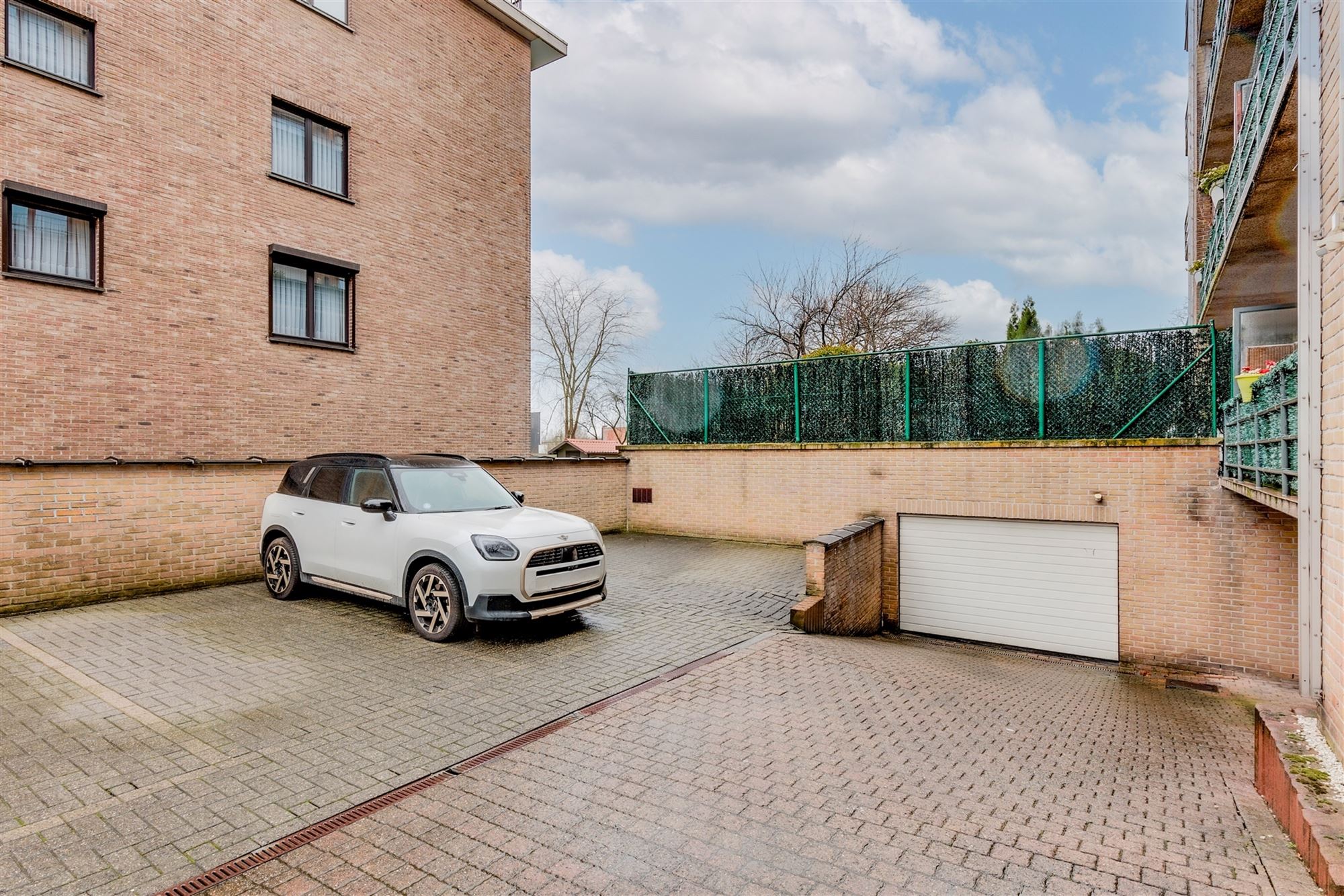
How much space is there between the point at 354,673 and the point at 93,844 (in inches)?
97.4

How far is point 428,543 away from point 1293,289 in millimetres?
11758

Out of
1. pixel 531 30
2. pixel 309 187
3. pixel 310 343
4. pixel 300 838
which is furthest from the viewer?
pixel 531 30

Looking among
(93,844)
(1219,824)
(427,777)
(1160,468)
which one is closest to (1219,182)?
(1160,468)

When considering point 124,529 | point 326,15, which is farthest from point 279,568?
point 326,15

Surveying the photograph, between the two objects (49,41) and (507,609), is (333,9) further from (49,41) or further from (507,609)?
(507,609)

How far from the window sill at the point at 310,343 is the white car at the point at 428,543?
3.86 meters

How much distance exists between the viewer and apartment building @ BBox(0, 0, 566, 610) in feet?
28.5

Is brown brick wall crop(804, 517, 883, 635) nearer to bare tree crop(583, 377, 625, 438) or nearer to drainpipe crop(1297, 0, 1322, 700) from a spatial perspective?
drainpipe crop(1297, 0, 1322, 700)

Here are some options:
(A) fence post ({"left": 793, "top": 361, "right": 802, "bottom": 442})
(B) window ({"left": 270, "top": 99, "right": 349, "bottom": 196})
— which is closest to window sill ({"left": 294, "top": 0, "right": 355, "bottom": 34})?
(B) window ({"left": 270, "top": 99, "right": 349, "bottom": 196})

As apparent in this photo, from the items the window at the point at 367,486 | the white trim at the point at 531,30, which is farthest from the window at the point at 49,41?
the white trim at the point at 531,30

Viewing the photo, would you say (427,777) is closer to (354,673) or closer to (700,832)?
(700,832)

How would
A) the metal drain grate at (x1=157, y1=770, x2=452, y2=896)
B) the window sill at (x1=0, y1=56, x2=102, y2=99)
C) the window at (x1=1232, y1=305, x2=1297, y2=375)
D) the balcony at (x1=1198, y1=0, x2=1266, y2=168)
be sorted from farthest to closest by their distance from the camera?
the window at (x1=1232, y1=305, x2=1297, y2=375)
the balcony at (x1=1198, y1=0, x2=1266, y2=168)
the window sill at (x1=0, y1=56, x2=102, y2=99)
the metal drain grate at (x1=157, y1=770, x2=452, y2=896)

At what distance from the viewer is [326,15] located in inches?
482

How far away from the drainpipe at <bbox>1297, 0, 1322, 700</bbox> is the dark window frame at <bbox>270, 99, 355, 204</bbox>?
497 inches
